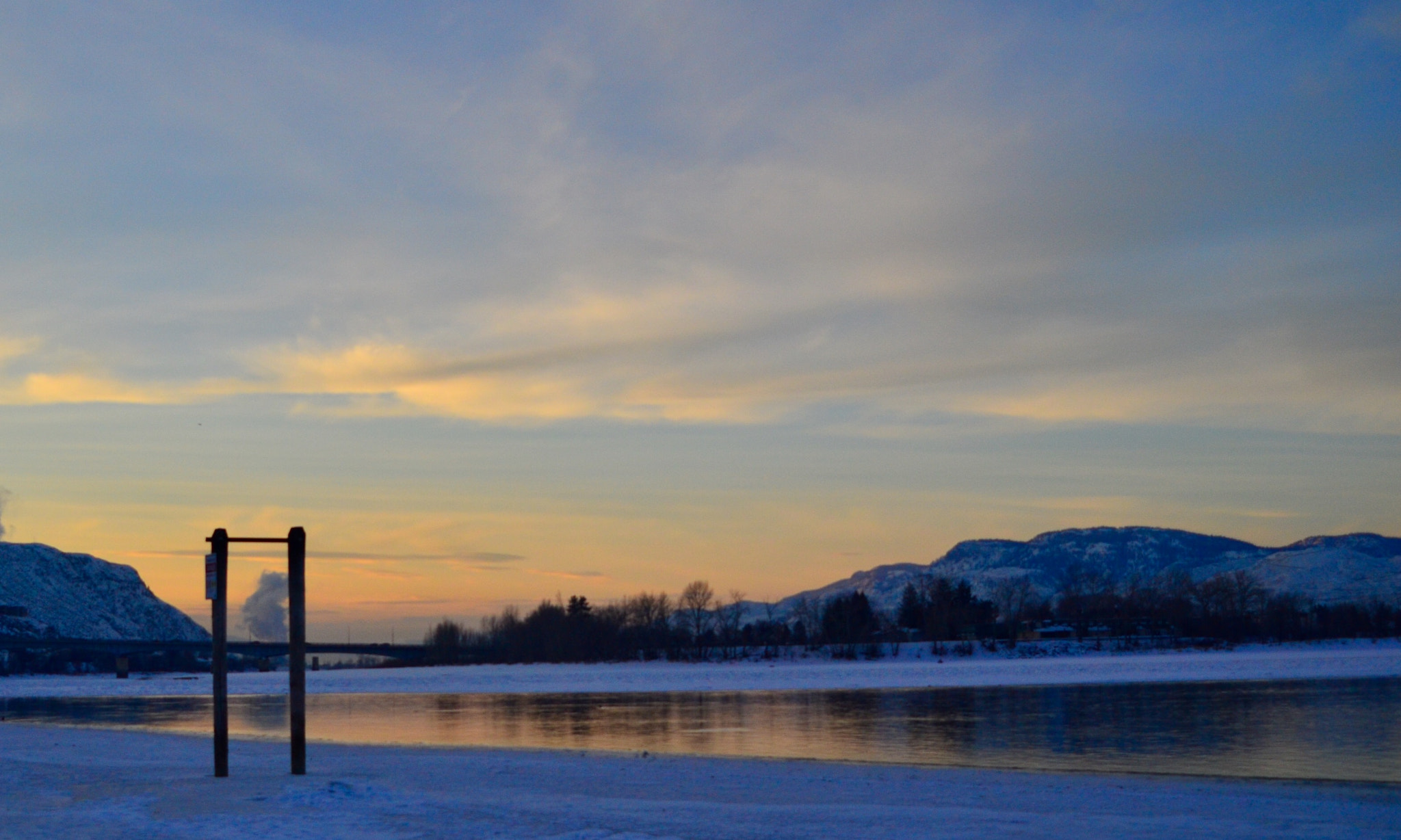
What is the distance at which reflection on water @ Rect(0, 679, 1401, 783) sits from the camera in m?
25.8

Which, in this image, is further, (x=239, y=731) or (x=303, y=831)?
(x=239, y=731)

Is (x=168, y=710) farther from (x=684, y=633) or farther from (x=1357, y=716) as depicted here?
(x=684, y=633)

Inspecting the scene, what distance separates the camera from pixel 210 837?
1450cm

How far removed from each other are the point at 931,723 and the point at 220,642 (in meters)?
22.1

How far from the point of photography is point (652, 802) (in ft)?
60.7

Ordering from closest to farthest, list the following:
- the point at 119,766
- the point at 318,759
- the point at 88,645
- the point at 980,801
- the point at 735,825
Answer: the point at 735,825 < the point at 980,801 < the point at 119,766 < the point at 318,759 < the point at 88,645

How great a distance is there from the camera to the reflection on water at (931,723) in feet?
84.5

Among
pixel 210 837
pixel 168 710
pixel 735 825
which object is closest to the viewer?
pixel 210 837

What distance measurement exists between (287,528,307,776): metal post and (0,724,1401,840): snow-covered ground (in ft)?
1.79

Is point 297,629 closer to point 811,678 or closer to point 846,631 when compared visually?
point 811,678

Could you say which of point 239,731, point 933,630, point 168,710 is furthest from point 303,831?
point 933,630

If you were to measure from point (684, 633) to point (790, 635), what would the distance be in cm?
1978

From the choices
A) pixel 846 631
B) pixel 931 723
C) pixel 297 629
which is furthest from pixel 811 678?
pixel 846 631

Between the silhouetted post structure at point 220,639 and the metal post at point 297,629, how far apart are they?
1.12 metres
